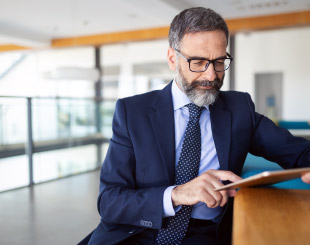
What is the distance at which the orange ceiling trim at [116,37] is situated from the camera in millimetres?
9234

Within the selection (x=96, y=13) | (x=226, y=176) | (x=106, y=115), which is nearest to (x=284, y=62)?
(x=96, y=13)

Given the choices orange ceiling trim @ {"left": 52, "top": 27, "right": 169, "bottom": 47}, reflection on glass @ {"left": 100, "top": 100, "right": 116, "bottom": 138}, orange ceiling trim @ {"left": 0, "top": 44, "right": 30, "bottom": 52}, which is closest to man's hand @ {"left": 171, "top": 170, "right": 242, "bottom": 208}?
reflection on glass @ {"left": 100, "top": 100, "right": 116, "bottom": 138}

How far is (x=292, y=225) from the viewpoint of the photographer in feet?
2.21

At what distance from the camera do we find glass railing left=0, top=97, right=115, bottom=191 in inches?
165

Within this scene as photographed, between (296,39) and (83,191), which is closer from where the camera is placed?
(83,191)

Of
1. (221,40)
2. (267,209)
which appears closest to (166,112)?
(221,40)

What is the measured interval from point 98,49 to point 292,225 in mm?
10953

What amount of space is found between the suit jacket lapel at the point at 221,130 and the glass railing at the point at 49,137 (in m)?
3.22

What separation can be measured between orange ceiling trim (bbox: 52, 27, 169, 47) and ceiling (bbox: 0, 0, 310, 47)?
0.50 ft

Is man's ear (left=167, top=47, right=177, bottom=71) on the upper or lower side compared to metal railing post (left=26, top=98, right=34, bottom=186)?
upper

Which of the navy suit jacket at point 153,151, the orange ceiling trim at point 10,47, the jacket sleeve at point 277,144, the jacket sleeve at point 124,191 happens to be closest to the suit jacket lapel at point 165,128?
the navy suit jacket at point 153,151

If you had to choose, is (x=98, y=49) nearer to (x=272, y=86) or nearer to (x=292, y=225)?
(x=272, y=86)

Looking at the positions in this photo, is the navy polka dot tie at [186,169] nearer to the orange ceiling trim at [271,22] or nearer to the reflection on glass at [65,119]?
the reflection on glass at [65,119]

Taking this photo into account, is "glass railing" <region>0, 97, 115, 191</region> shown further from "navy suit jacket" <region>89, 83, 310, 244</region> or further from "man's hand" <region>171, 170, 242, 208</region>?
"man's hand" <region>171, 170, 242, 208</region>
